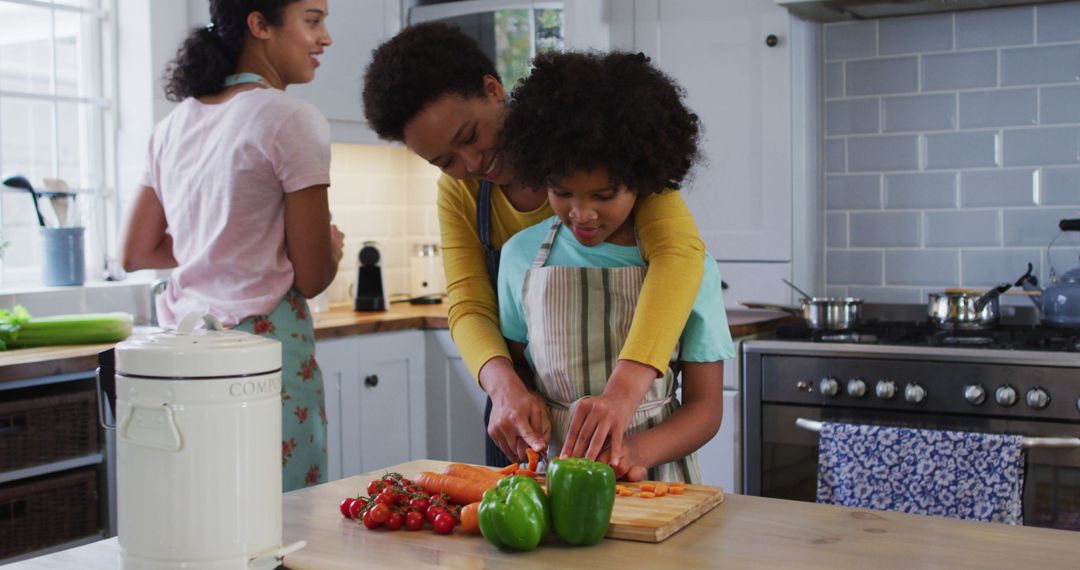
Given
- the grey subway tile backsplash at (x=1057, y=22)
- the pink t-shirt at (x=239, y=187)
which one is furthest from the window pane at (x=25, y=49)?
the grey subway tile backsplash at (x=1057, y=22)

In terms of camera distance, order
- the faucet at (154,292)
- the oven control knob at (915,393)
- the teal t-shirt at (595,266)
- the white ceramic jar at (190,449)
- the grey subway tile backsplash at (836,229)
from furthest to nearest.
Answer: the grey subway tile backsplash at (836,229), the faucet at (154,292), the oven control knob at (915,393), the teal t-shirt at (595,266), the white ceramic jar at (190,449)

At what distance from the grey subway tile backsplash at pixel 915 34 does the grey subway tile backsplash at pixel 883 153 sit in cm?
25

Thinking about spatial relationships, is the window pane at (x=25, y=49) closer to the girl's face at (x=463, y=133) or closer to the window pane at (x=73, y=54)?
the window pane at (x=73, y=54)

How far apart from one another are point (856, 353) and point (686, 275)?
1391 millimetres

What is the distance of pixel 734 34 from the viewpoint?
332 cm

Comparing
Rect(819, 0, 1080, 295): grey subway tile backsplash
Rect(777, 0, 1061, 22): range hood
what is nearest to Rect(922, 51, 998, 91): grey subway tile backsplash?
Rect(819, 0, 1080, 295): grey subway tile backsplash

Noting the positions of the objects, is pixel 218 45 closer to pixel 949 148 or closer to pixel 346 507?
pixel 346 507

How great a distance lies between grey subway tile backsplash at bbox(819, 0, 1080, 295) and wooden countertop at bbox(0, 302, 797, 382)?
373mm

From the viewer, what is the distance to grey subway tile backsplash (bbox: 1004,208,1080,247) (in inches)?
122

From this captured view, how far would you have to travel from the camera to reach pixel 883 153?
3.35 m

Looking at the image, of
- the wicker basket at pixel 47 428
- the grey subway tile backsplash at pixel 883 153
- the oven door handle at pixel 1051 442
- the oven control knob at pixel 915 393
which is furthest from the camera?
the grey subway tile backsplash at pixel 883 153

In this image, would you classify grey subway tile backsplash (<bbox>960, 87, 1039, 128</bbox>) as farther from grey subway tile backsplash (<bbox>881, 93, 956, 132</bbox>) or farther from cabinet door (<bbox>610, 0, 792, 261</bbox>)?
cabinet door (<bbox>610, 0, 792, 261</bbox>)

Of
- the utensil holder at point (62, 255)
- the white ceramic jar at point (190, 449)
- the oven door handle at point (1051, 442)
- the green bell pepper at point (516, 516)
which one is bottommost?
Result: the oven door handle at point (1051, 442)

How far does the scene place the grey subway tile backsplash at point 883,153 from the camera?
331cm
